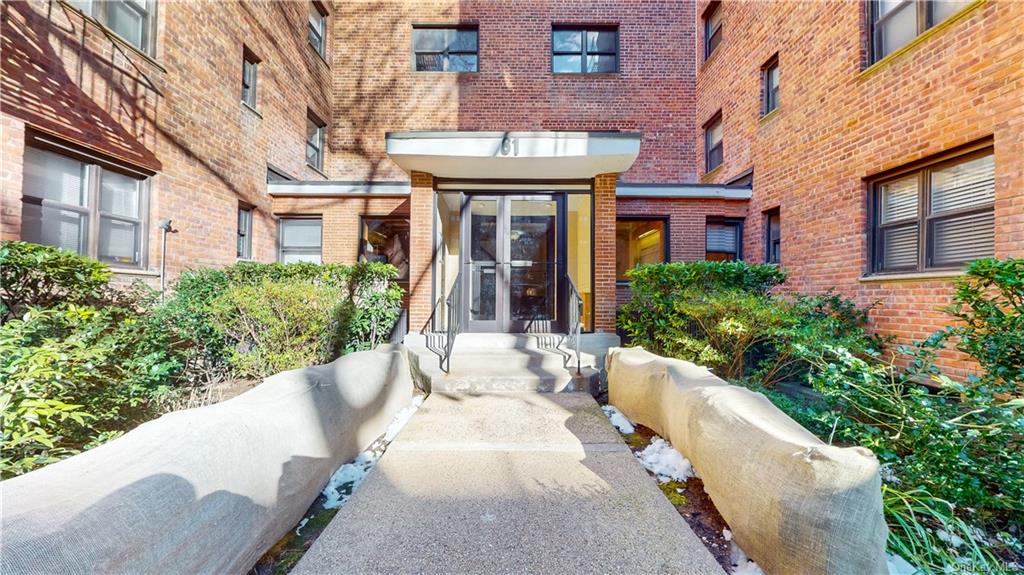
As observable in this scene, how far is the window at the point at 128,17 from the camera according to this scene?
5.17 metres

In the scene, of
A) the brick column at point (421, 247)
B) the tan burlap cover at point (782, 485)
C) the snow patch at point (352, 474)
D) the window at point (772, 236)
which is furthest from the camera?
the window at point (772, 236)

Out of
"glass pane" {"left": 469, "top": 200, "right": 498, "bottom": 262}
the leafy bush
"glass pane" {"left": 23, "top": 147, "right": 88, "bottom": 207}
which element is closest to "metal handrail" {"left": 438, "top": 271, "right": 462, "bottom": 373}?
"glass pane" {"left": 469, "top": 200, "right": 498, "bottom": 262}

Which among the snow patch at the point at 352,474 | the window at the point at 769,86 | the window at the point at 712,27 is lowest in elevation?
the snow patch at the point at 352,474

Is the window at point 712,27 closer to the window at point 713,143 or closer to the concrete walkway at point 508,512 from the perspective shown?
the window at point 713,143

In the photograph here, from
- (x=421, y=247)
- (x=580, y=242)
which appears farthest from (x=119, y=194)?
(x=580, y=242)

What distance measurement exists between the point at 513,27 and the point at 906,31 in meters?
8.53

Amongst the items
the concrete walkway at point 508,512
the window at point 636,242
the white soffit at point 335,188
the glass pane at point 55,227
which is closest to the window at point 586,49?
the window at point 636,242

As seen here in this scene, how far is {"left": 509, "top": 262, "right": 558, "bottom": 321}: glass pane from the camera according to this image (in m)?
6.44

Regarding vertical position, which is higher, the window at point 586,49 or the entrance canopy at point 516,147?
the window at point 586,49

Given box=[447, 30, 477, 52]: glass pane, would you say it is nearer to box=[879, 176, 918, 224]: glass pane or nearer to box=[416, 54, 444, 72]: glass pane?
box=[416, 54, 444, 72]: glass pane

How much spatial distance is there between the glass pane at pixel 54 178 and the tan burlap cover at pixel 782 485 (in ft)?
24.7

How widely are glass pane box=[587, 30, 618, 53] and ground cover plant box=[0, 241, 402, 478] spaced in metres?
9.21

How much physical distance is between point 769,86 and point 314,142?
11.3 meters

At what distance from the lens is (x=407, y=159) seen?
5539 mm
